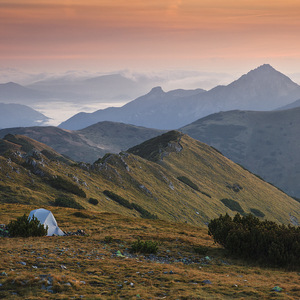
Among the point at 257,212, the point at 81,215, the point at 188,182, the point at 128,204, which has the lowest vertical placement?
the point at 257,212

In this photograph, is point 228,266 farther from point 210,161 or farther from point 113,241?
point 210,161

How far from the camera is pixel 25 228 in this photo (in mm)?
25453

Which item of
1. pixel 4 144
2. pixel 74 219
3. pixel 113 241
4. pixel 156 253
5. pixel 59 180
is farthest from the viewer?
pixel 4 144

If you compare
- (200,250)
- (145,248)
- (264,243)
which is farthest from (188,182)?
(145,248)

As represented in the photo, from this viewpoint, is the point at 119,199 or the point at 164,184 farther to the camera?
the point at 164,184

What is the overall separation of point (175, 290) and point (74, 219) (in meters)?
25.6

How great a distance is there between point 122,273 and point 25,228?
45.1 feet

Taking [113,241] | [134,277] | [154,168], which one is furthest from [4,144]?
[134,277]

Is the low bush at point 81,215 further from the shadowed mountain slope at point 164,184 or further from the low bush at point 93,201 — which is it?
the low bush at point 93,201

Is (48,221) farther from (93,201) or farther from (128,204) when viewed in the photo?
(128,204)

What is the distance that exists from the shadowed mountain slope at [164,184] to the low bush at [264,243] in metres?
34.1

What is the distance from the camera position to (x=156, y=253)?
22.5 metres

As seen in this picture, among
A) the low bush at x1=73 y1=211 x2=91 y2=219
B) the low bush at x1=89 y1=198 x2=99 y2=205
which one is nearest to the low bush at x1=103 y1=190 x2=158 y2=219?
the low bush at x1=89 y1=198 x2=99 y2=205

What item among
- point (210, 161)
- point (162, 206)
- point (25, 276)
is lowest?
point (162, 206)
